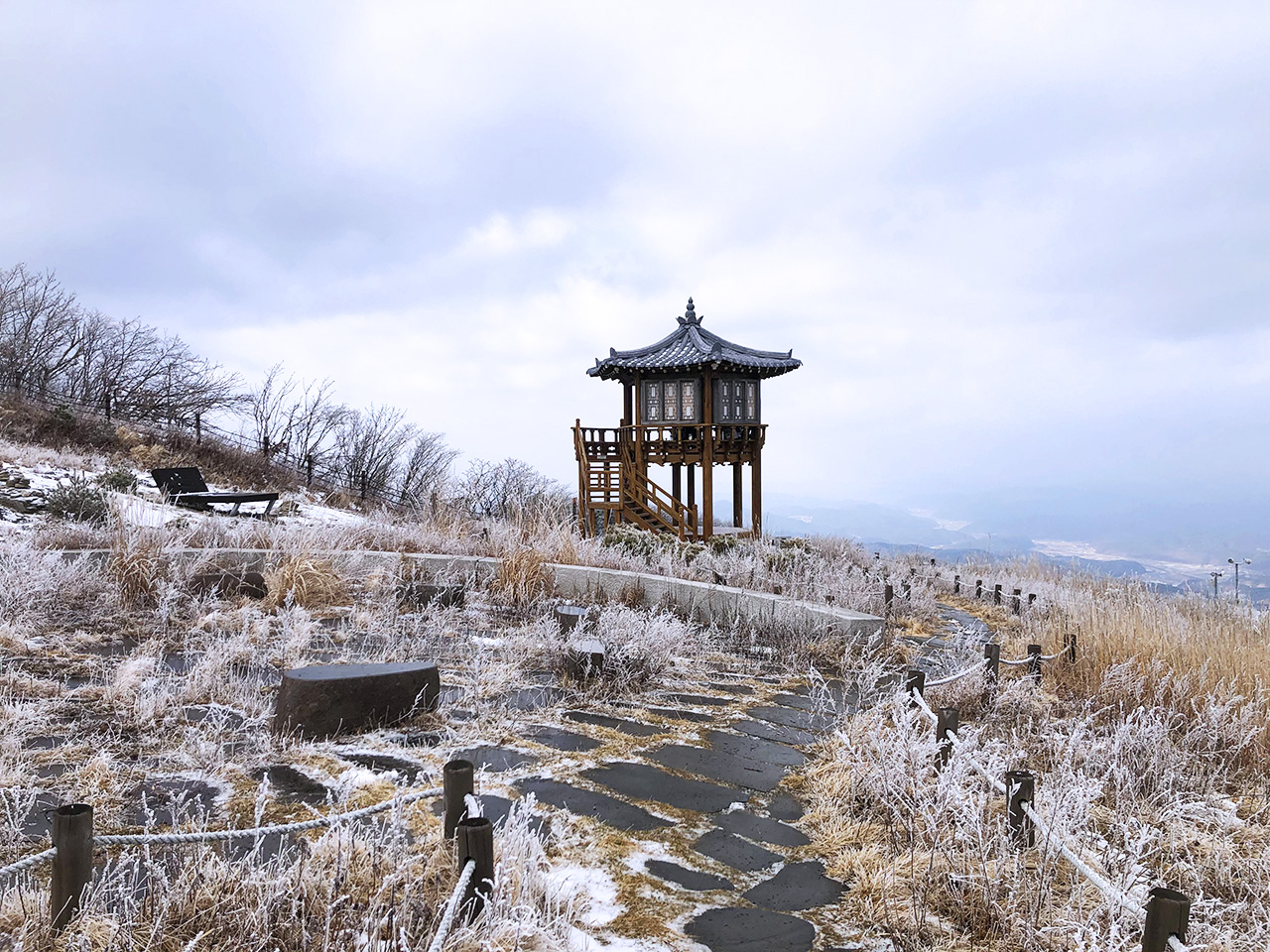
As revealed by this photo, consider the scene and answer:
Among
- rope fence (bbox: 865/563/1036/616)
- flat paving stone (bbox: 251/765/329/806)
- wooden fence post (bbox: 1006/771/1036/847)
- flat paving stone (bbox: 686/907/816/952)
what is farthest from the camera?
rope fence (bbox: 865/563/1036/616)

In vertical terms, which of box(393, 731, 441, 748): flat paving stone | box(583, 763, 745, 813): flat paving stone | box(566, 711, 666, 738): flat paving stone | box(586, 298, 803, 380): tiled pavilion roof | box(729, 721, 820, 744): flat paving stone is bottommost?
box(583, 763, 745, 813): flat paving stone

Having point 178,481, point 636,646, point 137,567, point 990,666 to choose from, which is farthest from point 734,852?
point 178,481

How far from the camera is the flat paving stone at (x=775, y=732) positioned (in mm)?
4082

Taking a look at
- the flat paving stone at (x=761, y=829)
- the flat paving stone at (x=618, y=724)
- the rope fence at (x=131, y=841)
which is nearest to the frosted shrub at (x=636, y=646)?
the flat paving stone at (x=618, y=724)

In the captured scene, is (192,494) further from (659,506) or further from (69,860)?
(69,860)

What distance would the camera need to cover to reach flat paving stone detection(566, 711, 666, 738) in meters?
4.08

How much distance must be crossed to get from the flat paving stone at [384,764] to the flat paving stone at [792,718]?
200 centimetres

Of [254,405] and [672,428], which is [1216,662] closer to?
[672,428]

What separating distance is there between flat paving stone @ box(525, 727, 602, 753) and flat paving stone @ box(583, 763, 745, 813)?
0.89 ft

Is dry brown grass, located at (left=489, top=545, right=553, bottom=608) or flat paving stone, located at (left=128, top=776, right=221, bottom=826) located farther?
dry brown grass, located at (left=489, top=545, right=553, bottom=608)

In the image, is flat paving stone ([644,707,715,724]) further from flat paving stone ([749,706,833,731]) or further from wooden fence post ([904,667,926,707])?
wooden fence post ([904,667,926,707])

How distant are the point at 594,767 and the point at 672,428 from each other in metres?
13.8

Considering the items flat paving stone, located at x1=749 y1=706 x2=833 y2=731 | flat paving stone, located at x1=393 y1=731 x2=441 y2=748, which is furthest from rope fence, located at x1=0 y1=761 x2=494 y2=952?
flat paving stone, located at x1=749 y1=706 x2=833 y2=731

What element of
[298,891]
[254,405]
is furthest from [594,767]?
[254,405]
